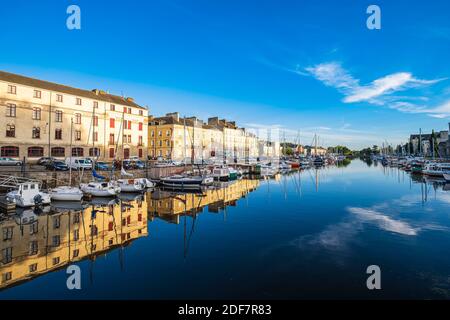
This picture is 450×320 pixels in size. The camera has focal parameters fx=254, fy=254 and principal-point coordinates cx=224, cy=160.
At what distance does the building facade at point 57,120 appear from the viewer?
39.5 m

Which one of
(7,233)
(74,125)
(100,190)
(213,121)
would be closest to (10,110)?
(74,125)

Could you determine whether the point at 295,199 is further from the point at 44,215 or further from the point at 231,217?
the point at 44,215

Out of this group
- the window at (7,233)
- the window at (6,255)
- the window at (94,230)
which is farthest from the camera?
the window at (94,230)

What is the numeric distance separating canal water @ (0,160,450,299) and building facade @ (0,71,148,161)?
70.3 ft

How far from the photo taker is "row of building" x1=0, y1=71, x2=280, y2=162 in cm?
3978

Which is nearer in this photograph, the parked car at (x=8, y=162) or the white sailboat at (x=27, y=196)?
the white sailboat at (x=27, y=196)

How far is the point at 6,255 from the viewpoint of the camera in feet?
40.9

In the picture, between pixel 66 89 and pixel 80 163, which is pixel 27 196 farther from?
pixel 66 89

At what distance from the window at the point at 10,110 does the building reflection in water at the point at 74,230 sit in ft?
84.7

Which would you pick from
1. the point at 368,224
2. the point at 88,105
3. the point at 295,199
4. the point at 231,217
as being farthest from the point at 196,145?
the point at 368,224

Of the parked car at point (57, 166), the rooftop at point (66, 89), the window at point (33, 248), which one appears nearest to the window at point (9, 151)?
the parked car at point (57, 166)

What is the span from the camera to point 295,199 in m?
29.0

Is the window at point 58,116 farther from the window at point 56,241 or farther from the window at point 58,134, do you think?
the window at point 56,241

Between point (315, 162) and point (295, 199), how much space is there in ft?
272
